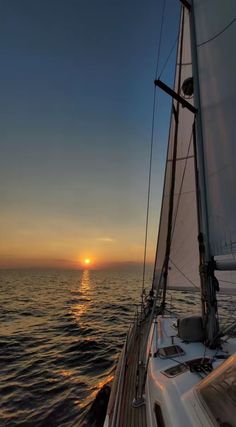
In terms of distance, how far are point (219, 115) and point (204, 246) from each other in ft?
9.29

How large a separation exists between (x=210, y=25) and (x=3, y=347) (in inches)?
562

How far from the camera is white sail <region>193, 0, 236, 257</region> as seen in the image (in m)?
5.26

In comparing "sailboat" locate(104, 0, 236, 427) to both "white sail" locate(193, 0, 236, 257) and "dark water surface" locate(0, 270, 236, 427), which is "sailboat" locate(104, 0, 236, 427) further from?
"dark water surface" locate(0, 270, 236, 427)

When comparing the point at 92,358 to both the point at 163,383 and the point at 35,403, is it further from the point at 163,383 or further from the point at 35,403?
the point at 163,383

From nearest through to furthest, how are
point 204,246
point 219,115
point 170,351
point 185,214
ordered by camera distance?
1. point 170,351
2. point 219,115
3. point 204,246
4. point 185,214

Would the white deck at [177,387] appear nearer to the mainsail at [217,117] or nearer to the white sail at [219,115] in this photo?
the mainsail at [217,117]

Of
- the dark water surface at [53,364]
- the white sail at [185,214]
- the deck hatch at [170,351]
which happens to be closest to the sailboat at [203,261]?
the deck hatch at [170,351]

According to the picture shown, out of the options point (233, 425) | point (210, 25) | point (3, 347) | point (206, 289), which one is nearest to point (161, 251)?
point (206, 289)

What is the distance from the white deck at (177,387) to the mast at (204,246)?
0.50 meters

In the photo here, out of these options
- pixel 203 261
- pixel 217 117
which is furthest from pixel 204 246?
pixel 217 117

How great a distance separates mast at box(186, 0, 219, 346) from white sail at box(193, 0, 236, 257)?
0.09m

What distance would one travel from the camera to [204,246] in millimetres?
5754

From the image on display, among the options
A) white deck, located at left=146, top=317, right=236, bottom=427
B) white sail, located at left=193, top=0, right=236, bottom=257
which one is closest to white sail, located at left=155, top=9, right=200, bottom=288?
white sail, located at left=193, top=0, right=236, bottom=257

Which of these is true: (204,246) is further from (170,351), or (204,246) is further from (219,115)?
(219,115)
